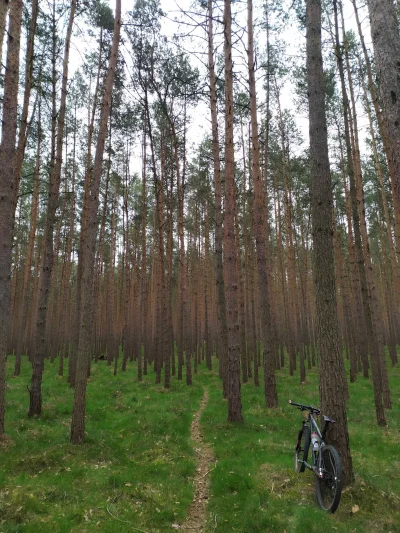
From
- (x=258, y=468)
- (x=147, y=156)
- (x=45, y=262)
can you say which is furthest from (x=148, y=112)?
(x=258, y=468)

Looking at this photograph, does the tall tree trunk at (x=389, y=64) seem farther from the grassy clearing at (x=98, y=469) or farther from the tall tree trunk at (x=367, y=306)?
the tall tree trunk at (x=367, y=306)

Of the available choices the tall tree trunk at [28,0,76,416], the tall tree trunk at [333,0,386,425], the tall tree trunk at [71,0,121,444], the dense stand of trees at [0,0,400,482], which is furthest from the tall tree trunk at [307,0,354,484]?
the tall tree trunk at [28,0,76,416]

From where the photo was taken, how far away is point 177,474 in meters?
6.06

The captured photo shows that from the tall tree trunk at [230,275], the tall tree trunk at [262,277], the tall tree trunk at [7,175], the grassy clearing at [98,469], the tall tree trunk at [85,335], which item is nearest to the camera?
the grassy clearing at [98,469]

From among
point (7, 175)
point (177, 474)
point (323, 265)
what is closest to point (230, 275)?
point (323, 265)

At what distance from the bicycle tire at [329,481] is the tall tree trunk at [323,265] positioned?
1.76ft

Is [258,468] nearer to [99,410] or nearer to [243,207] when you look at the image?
[99,410]

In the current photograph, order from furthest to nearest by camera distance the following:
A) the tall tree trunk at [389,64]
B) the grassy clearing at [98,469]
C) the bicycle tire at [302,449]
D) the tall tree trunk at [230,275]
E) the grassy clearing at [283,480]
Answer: the tall tree trunk at [230,275]
the bicycle tire at [302,449]
the grassy clearing at [98,469]
the grassy clearing at [283,480]
the tall tree trunk at [389,64]

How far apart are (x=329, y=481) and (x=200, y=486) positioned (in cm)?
231

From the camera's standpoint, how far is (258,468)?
6.13m

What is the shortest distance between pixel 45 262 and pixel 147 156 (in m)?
11.2

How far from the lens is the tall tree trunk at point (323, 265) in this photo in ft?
16.6

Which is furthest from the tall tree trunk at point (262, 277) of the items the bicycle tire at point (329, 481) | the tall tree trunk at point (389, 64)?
the tall tree trunk at point (389, 64)

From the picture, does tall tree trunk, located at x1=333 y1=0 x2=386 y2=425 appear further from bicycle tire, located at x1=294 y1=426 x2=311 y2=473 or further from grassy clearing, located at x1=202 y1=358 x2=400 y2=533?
bicycle tire, located at x1=294 y1=426 x2=311 y2=473
